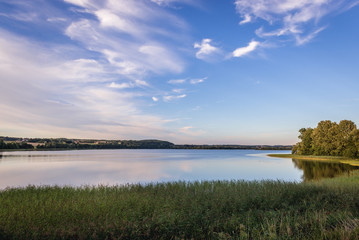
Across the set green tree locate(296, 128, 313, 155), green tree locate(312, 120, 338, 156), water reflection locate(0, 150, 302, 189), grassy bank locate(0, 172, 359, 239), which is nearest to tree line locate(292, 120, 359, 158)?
green tree locate(312, 120, 338, 156)

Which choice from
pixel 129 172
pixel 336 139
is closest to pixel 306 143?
pixel 336 139

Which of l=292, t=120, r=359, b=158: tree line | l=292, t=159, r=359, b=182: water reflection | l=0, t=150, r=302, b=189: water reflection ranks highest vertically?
l=292, t=120, r=359, b=158: tree line

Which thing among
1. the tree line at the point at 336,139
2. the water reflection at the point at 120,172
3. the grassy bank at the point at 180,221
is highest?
the tree line at the point at 336,139

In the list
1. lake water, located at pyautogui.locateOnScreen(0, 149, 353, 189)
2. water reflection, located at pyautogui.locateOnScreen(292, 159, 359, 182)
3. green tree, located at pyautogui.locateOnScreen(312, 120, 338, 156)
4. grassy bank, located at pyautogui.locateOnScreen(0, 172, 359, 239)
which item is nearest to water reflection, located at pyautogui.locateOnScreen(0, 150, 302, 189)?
lake water, located at pyautogui.locateOnScreen(0, 149, 353, 189)

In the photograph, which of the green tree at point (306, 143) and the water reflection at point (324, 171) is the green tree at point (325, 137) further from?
the water reflection at point (324, 171)

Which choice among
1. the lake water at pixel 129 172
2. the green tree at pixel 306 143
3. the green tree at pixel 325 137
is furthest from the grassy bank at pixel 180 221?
the green tree at pixel 306 143

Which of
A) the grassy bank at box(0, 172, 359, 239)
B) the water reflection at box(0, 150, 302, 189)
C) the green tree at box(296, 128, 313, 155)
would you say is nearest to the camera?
the grassy bank at box(0, 172, 359, 239)

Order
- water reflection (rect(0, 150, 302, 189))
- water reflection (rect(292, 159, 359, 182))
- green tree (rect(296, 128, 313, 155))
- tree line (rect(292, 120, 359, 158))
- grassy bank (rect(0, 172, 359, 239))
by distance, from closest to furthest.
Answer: grassy bank (rect(0, 172, 359, 239)) < water reflection (rect(0, 150, 302, 189)) < water reflection (rect(292, 159, 359, 182)) < tree line (rect(292, 120, 359, 158)) < green tree (rect(296, 128, 313, 155))

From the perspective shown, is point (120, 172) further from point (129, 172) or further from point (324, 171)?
point (324, 171)

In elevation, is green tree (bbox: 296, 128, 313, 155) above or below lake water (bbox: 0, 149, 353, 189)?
above

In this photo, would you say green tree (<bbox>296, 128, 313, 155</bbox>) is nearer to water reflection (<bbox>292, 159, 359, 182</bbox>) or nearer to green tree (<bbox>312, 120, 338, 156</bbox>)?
green tree (<bbox>312, 120, 338, 156</bbox>)

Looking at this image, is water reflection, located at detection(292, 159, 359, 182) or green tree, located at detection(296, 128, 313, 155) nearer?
water reflection, located at detection(292, 159, 359, 182)

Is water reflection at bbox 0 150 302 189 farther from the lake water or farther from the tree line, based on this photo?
the tree line

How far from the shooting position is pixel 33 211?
973cm
